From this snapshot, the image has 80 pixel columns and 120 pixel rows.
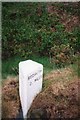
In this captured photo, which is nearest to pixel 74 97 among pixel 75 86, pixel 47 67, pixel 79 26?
pixel 75 86

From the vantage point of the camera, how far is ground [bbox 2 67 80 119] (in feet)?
13.3

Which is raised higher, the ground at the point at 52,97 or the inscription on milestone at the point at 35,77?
the inscription on milestone at the point at 35,77

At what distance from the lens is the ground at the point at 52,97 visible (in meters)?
4.06

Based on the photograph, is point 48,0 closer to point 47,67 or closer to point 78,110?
point 47,67

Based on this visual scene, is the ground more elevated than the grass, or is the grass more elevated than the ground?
the grass

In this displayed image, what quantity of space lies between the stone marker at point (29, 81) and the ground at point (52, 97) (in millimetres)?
39

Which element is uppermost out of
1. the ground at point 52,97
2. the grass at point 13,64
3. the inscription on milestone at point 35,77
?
the grass at point 13,64

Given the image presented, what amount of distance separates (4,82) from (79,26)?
838mm

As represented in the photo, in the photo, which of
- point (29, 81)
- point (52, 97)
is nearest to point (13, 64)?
point (29, 81)

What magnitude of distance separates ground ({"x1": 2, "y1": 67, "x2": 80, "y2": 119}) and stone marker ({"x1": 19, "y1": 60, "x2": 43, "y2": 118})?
39 millimetres

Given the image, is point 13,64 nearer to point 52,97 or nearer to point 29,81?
point 29,81

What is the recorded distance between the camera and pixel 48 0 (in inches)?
161

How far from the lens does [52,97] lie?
4.08 meters

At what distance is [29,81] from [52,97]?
0.86ft
